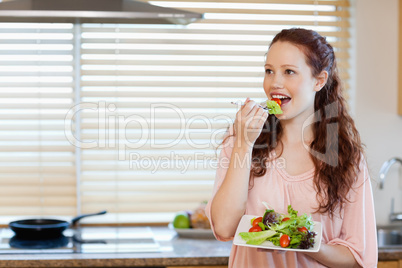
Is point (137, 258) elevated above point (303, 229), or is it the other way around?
point (303, 229)

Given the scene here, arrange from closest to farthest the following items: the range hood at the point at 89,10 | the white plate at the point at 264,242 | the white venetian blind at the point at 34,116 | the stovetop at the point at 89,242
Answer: the white plate at the point at 264,242 < the range hood at the point at 89,10 < the stovetop at the point at 89,242 < the white venetian blind at the point at 34,116

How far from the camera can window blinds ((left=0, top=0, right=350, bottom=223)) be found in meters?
2.79

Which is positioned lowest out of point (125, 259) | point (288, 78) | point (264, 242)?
point (125, 259)

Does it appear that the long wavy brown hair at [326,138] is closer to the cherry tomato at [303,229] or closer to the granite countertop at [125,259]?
the cherry tomato at [303,229]

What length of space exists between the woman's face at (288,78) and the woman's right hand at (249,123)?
70mm

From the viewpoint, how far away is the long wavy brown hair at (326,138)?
1.60 meters

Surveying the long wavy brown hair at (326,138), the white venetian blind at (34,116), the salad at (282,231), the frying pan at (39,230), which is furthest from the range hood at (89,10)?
the frying pan at (39,230)

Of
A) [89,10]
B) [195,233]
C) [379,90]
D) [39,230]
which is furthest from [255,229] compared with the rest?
[379,90]

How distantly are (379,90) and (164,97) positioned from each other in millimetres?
1092

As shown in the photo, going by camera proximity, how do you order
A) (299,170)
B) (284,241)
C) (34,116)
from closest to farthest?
(284,241) → (299,170) → (34,116)

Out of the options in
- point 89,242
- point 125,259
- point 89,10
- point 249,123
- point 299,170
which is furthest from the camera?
point 89,242

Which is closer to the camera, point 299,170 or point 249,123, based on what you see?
point 249,123

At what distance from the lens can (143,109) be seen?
2.82m

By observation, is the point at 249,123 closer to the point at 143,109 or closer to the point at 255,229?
the point at 255,229
